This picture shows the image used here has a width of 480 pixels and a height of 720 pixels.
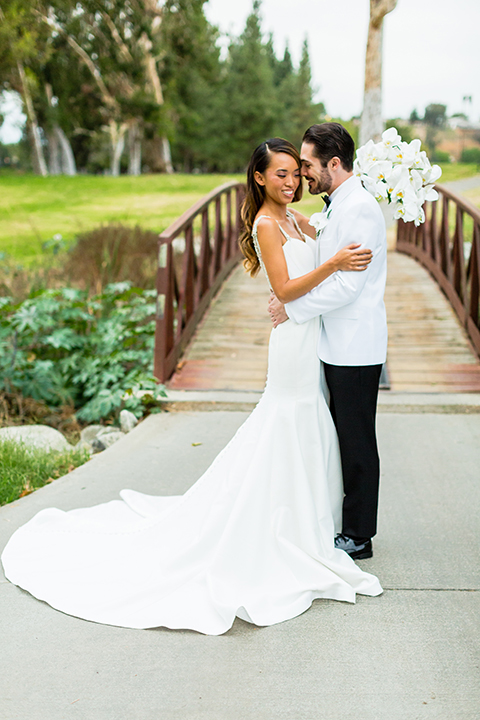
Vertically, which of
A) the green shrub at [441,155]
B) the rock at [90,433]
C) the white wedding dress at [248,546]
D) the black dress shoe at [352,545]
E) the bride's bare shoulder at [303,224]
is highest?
the bride's bare shoulder at [303,224]

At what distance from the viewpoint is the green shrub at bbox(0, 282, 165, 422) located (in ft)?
19.8

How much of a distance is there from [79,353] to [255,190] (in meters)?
4.45

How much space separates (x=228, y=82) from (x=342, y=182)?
4030 cm

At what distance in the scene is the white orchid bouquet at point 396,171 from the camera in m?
2.78

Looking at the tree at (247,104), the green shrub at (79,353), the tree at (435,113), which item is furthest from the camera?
the tree at (435,113)

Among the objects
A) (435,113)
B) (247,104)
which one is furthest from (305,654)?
(435,113)

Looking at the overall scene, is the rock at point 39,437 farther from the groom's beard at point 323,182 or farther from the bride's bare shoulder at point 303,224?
the groom's beard at point 323,182

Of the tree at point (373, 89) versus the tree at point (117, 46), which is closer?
the tree at point (373, 89)

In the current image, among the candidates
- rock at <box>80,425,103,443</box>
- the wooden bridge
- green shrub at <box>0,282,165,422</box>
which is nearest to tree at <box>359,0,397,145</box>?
the wooden bridge

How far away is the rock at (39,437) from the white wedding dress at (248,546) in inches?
78.0

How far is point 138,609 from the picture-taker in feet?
8.75

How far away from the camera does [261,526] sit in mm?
2848

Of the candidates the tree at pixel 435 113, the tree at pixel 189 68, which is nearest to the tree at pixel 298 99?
the tree at pixel 189 68

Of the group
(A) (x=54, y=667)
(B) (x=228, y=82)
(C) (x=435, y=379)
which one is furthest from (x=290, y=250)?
(B) (x=228, y=82)
